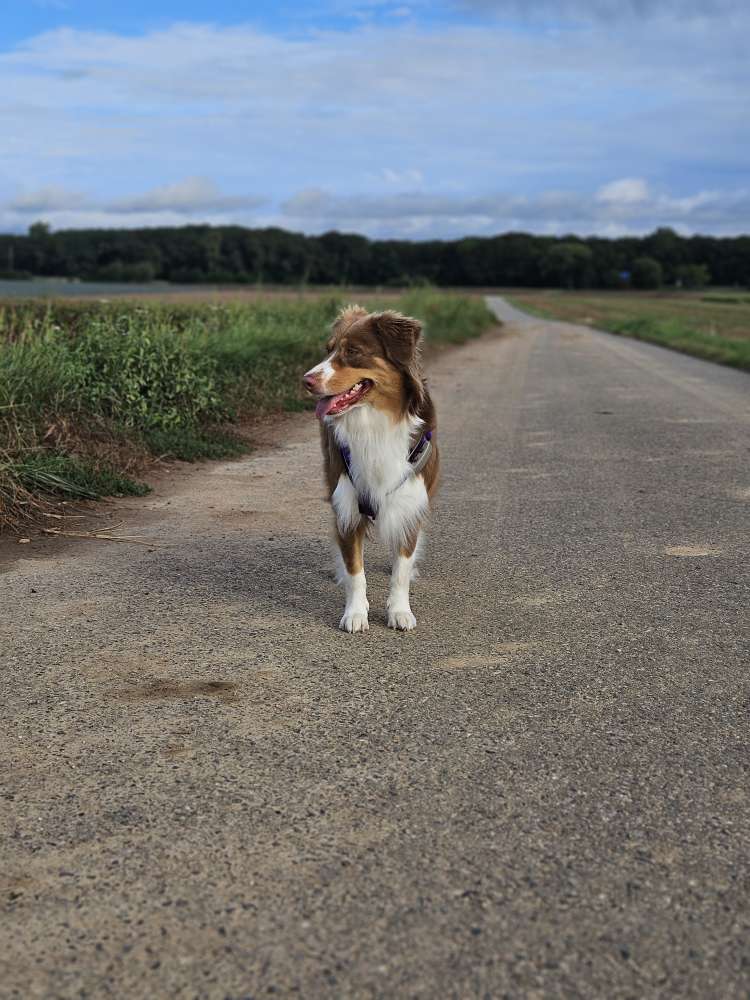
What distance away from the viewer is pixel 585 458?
1044cm

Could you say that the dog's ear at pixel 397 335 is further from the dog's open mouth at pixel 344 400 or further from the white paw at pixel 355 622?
the white paw at pixel 355 622

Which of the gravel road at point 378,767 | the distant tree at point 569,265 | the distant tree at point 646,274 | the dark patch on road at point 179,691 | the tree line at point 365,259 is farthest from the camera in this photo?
the distant tree at point 569,265

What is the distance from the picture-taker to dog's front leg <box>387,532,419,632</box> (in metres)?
5.17

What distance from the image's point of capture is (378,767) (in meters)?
3.62

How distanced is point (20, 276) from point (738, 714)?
60.3 metres

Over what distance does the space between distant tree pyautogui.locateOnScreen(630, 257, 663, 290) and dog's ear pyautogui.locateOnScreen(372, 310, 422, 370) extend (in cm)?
15542

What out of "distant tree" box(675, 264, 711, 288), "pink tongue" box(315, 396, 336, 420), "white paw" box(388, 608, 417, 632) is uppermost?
"pink tongue" box(315, 396, 336, 420)

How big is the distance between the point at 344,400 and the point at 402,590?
985mm

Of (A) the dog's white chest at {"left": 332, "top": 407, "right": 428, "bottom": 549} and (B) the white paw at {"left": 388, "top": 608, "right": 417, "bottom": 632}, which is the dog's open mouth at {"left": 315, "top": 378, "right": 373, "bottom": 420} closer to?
(A) the dog's white chest at {"left": 332, "top": 407, "right": 428, "bottom": 549}

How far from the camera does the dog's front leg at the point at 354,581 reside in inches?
202

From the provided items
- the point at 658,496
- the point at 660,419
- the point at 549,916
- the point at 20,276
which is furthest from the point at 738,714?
the point at 20,276

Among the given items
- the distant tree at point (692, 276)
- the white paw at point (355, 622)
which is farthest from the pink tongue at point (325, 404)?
the distant tree at point (692, 276)

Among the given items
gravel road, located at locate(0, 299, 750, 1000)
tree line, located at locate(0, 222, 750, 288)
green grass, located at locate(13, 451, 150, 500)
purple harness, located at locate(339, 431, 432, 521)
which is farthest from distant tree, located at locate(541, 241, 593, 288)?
purple harness, located at locate(339, 431, 432, 521)

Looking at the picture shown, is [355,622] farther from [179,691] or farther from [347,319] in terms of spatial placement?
[347,319]
